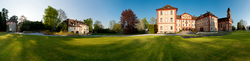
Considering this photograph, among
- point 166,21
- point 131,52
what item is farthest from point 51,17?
point 166,21

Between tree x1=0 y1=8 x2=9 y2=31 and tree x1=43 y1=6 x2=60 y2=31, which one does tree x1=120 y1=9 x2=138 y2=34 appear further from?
tree x1=0 y1=8 x2=9 y2=31

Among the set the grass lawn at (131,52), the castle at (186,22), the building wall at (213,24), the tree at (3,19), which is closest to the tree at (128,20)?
the castle at (186,22)

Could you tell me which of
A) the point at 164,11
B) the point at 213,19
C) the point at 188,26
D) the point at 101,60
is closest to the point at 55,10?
the point at 101,60

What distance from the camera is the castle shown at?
2841 centimetres

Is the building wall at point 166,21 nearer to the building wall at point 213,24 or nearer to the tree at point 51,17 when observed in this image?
the building wall at point 213,24

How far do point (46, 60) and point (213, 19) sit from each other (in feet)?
Answer: 188

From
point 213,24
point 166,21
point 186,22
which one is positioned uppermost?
point 186,22

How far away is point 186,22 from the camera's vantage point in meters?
46.2

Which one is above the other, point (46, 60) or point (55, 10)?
point (55, 10)

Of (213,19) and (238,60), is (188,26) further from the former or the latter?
(238,60)

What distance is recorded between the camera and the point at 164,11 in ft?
94.2

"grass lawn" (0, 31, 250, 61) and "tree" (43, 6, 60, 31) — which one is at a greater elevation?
"tree" (43, 6, 60, 31)

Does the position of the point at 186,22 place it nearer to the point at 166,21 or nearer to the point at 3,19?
the point at 166,21

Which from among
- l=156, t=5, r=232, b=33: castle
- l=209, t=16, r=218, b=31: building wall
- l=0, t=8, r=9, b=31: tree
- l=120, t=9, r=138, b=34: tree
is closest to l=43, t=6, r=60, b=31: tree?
l=120, t=9, r=138, b=34: tree
